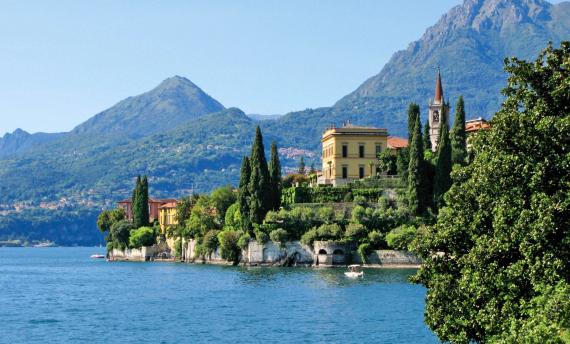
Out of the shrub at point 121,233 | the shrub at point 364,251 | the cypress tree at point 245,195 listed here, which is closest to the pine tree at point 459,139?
the shrub at point 364,251

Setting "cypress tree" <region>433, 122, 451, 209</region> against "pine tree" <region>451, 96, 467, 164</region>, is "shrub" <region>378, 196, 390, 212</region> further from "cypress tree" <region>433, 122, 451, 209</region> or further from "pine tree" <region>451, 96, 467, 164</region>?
"pine tree" <region>451, 96, 467, 164</region>

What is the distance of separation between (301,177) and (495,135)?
8816 cm

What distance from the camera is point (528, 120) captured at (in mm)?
26547

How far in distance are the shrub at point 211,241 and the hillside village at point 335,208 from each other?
0.10 m

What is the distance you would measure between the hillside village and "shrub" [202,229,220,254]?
0.10 m

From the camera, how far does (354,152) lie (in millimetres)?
103188

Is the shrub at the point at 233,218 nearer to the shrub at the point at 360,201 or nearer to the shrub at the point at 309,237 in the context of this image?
the shrub at the point at 309,237

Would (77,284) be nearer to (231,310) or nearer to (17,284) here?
(17,284)

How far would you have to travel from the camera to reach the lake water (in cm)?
4547

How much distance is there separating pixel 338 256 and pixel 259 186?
9.93 m

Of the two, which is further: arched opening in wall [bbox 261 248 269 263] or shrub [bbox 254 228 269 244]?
arched opening in wall [bbox 261 248 269 263]

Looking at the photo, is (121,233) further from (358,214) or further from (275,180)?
(358,214)

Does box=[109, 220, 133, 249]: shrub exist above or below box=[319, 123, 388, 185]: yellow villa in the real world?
below

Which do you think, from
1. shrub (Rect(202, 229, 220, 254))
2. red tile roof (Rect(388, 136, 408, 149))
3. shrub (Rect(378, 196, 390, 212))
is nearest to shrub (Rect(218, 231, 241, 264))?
shrub (Rect(202, 229, 220, 254))
